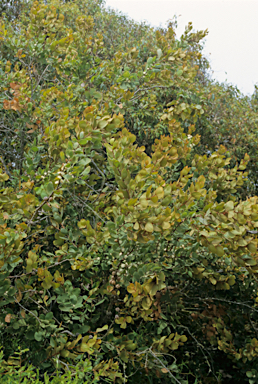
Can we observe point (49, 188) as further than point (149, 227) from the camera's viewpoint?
Yes

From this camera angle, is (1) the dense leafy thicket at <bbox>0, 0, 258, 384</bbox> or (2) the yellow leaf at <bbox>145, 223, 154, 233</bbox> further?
(1) the dense leafy thicket at <bbox>0, 0, 258, 384</bbox>

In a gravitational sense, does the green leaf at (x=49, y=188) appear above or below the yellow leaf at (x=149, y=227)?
below

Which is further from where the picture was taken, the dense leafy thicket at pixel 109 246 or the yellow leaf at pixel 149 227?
the dense leafy thicket at pixel 109 246

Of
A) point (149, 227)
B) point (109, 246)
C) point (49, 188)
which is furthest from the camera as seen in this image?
point (109, 246)

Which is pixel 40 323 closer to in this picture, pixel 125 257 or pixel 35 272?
pixel 35 272

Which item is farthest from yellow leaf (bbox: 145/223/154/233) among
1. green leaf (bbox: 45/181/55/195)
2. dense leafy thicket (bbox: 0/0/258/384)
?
green leaf (bbox: 45/181/55/195)

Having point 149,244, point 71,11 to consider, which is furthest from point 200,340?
point 71,11

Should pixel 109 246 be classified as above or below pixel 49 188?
below

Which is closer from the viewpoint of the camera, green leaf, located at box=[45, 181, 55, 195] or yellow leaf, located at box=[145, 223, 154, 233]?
yellow leaf, located at box=[145, 223, 154, 233]

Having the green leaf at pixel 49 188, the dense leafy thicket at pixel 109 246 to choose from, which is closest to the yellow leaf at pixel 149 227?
the dense leafy thicket at pixel 109 246

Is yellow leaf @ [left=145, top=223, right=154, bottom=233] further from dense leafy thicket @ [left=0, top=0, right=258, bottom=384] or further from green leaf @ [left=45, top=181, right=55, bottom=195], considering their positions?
green leaf @ [left=45, top=181, right=55, bottom=195]

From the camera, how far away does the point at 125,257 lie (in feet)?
6.09

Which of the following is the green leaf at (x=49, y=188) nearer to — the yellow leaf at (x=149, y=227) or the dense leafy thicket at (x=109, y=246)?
the dense leafy thicket at (x=109, y=246)

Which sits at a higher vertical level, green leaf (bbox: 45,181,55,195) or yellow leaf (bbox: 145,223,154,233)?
yellow leaf (bbox: 145,223,154,233)
